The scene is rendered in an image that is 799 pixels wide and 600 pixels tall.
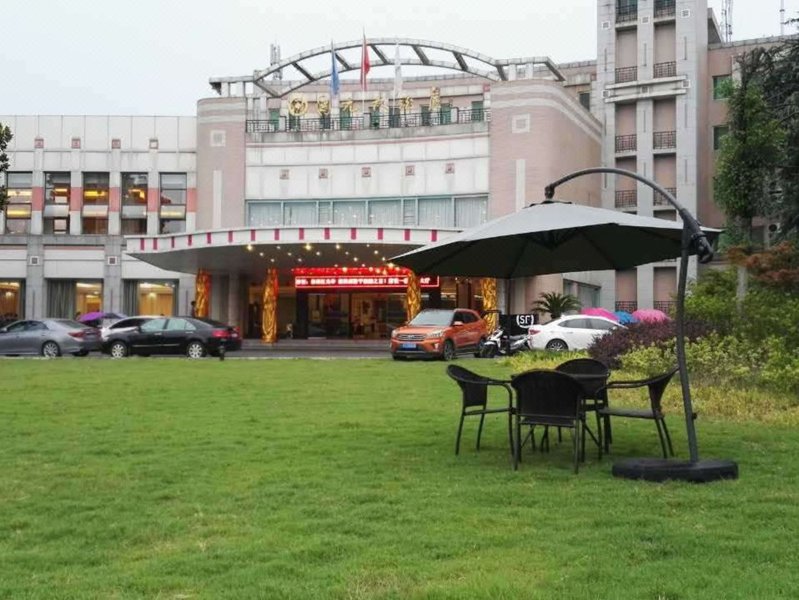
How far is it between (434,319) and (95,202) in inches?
956

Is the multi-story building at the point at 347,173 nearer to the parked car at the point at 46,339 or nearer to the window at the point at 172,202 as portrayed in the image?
the window at the point at 172,202

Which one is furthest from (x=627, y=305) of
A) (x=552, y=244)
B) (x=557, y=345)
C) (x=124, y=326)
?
(x=552, y=244)

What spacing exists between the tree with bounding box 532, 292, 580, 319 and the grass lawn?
2487 centimetres

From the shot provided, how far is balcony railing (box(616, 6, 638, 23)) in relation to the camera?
44.8 m

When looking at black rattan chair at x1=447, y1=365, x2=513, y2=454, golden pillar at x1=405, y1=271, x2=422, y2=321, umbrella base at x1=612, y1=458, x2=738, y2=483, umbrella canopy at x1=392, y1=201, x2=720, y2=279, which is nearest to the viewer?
umbrella base at x1=612, y1=458, x2=738, y2=483

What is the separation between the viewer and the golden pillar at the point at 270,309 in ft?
122

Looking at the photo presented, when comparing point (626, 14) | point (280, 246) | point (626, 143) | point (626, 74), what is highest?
point (626, 14)

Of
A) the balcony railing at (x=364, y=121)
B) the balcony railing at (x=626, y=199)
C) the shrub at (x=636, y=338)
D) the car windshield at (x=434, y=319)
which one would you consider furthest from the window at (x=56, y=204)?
the shrub at (x=636, y=338)

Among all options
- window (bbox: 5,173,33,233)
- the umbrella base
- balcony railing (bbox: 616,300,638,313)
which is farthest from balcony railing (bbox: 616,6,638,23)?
the umbrella base

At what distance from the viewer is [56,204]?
44156 mm

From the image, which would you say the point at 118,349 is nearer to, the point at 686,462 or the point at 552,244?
the point at 552,244

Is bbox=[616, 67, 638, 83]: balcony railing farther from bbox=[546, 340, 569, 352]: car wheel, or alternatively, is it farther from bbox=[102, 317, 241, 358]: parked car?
bbox=[102, 317, 241, 358]: parked car

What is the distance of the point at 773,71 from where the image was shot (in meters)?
29.1

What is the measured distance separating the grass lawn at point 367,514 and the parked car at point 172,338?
54.0 ft
